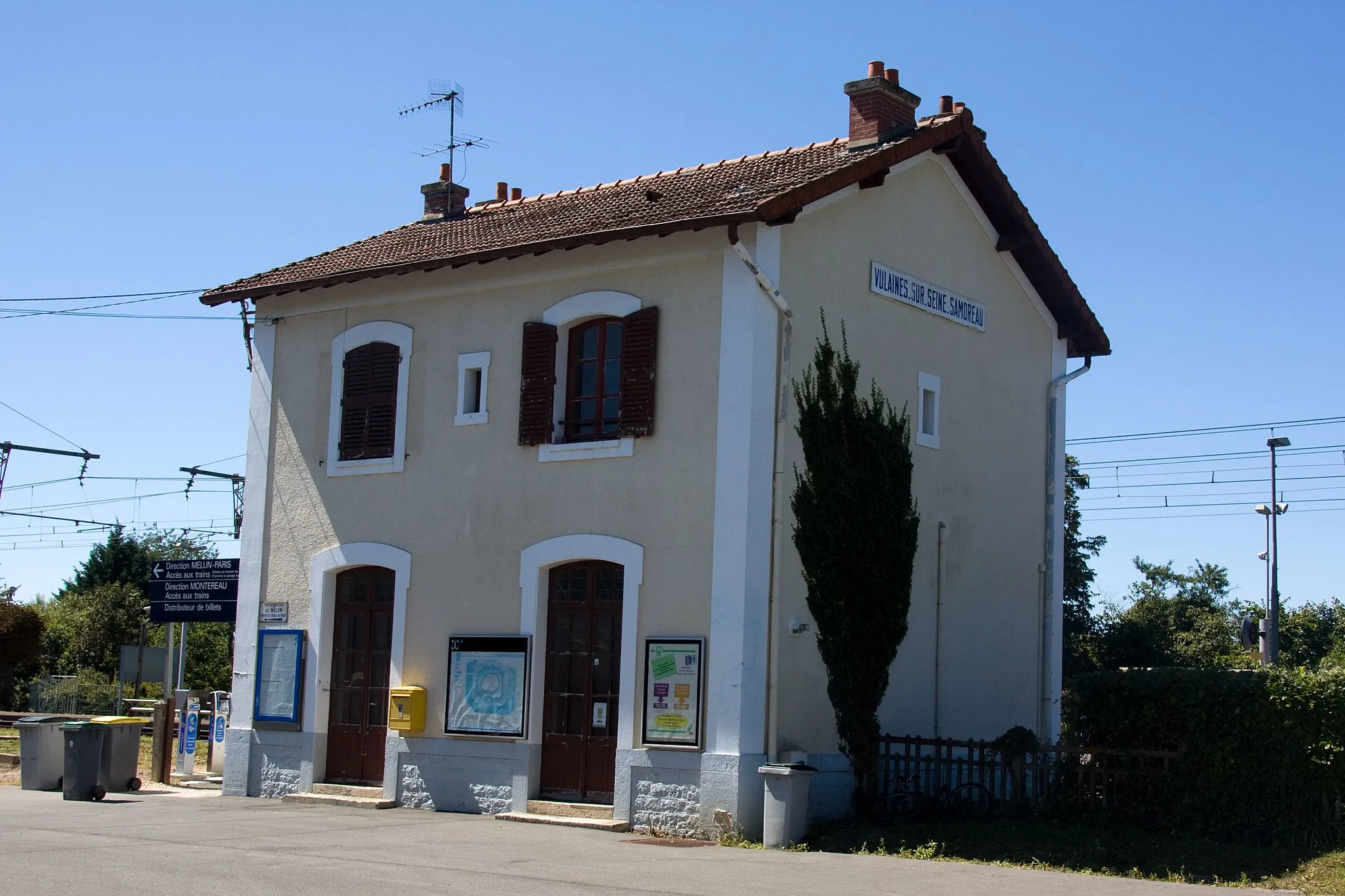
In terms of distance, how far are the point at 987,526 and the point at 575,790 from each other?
17.9 ft

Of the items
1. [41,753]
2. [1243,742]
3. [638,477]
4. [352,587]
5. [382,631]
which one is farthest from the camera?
[41,753]

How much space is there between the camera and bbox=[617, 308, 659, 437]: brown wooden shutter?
14070 mm

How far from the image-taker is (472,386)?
1573cm

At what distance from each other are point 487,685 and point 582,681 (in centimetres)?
106

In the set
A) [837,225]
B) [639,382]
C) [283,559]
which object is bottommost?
[283,559]

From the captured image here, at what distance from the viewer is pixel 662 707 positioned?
13.6 m

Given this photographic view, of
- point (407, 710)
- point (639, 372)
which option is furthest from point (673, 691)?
point (407, 710)

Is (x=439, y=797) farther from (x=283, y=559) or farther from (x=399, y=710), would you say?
(x=283, y=559)

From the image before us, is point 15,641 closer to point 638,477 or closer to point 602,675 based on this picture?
point 602,675

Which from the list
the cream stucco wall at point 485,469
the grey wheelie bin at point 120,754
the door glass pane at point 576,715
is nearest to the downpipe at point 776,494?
the cream stucco wall at point 485,469

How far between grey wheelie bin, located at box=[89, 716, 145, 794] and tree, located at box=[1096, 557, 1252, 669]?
18.3 metres

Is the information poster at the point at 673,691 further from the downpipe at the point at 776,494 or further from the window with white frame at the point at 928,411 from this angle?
the window with white frame at the point at 928,411

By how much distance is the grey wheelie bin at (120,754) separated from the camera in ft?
52.6

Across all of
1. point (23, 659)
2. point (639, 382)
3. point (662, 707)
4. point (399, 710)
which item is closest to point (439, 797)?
point (399, 710)
